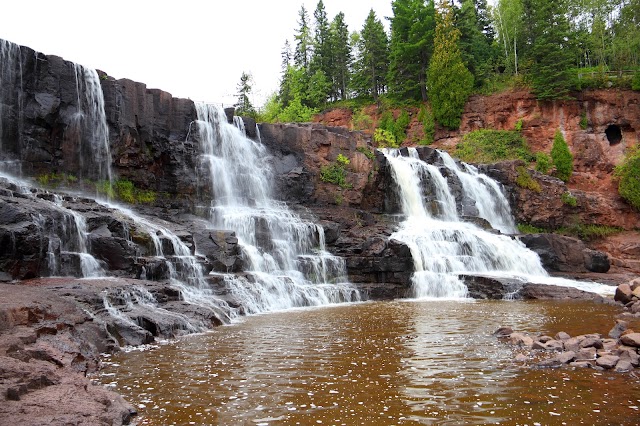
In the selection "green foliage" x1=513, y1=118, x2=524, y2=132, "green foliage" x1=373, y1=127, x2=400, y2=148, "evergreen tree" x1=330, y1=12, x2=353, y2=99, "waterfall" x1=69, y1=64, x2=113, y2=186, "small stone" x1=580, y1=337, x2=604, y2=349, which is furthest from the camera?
"evergreen tree" x1=330, y1=12, x2=353, y2=99

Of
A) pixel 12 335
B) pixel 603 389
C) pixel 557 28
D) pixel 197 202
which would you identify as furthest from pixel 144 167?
pixel 557 28

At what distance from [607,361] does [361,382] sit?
3831mm

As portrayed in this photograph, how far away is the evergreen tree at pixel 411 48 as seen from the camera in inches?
1992

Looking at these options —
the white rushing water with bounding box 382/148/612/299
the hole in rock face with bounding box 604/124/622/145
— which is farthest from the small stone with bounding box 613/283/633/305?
the hole in rock face with bounding box 604/124/622/145

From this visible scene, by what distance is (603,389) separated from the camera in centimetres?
668

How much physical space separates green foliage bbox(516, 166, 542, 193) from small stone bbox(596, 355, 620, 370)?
29.6 meters

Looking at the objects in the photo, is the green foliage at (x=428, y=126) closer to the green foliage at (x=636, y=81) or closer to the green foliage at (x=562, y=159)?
the green foliage at (x=562, y=159)

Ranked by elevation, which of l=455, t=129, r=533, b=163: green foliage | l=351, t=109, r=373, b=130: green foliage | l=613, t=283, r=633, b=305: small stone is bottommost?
l=613, t=283, r=633, b=305: small stone

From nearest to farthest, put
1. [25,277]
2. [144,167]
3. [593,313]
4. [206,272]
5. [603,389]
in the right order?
[603,389]
[25,277]
[593,313]
[206,272]
[144,167]

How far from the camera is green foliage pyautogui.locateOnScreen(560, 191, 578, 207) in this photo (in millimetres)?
36188

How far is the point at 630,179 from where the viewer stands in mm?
37094

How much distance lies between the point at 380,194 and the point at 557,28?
86.6ft

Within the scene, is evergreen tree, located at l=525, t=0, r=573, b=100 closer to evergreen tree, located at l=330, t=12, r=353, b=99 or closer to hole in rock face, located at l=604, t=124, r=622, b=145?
hole in rock face, located at l=604, t=124, r=622, b=145

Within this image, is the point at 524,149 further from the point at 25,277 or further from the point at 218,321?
the point at 25,277
